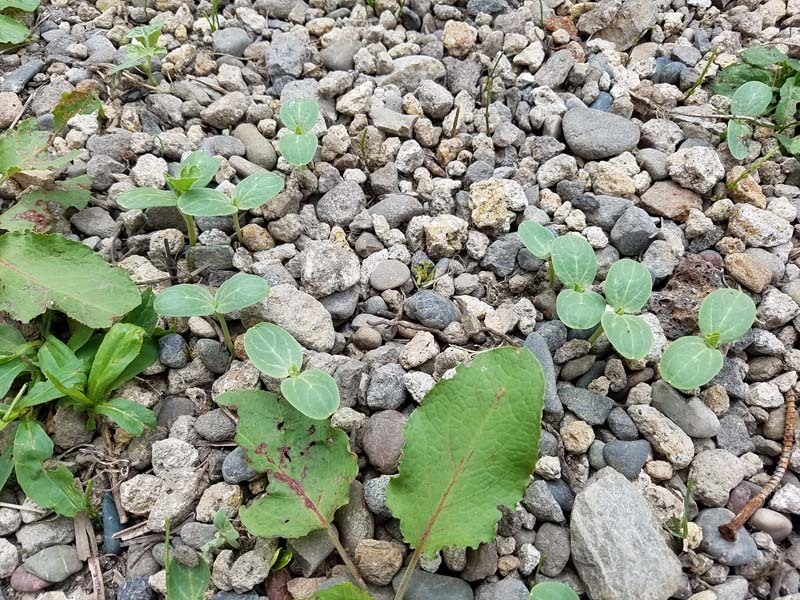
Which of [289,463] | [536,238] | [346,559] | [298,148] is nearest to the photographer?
[346,559]

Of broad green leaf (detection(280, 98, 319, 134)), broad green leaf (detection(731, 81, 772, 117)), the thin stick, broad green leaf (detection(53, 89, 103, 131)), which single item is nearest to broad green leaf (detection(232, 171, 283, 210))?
broad green leaf (detection(280, 98, 319, 134))

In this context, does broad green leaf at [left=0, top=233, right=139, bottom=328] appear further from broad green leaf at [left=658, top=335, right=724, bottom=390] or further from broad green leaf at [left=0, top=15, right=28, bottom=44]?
broad green leaf at [left=658, top=335, right=724, bottom=390]

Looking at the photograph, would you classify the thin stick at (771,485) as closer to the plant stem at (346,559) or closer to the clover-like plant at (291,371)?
the plant stem at (346,559)

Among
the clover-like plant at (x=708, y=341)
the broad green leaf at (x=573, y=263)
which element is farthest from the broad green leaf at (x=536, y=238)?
the clover-like plant at (x=708, y=341)

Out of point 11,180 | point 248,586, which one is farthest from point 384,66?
point 248,586

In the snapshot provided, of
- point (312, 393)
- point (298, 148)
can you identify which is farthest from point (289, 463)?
point (298, 148)

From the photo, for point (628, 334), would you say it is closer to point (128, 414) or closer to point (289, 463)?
point (289, 463)
